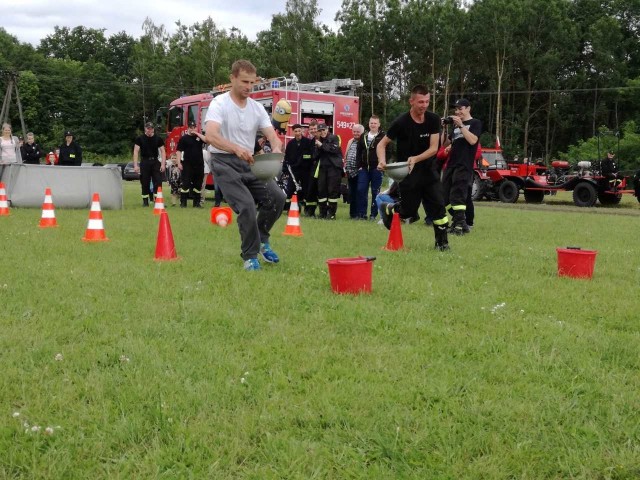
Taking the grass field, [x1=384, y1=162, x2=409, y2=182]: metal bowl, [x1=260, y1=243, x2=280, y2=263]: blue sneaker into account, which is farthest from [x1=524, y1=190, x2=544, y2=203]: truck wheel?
[x1=260, y1=243, x2=280, y2=263]: blue sneaker

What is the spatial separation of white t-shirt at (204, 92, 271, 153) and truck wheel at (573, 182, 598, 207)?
16.1 metres

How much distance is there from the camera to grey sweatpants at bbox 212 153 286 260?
6.28 metres

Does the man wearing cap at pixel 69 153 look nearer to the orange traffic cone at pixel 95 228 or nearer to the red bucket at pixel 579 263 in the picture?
the orange traffic cone at pixel 95 228

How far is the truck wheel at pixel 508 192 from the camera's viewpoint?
21.7m

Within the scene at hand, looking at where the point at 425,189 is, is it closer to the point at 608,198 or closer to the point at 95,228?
the point at 95,228

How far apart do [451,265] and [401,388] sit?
3851mm

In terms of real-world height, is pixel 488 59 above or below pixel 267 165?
above

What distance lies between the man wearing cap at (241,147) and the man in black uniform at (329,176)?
6.35 meters

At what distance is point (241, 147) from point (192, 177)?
867 centimetres

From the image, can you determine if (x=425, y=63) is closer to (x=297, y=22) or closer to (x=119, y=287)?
(x=297, y=22)

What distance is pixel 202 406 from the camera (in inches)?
114

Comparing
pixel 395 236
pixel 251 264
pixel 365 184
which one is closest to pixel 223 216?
pixel 365 184

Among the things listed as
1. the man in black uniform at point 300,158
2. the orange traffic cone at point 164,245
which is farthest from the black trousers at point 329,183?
the orange traffic cone at point 164,245

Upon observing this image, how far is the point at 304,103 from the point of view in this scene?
17.2 m
